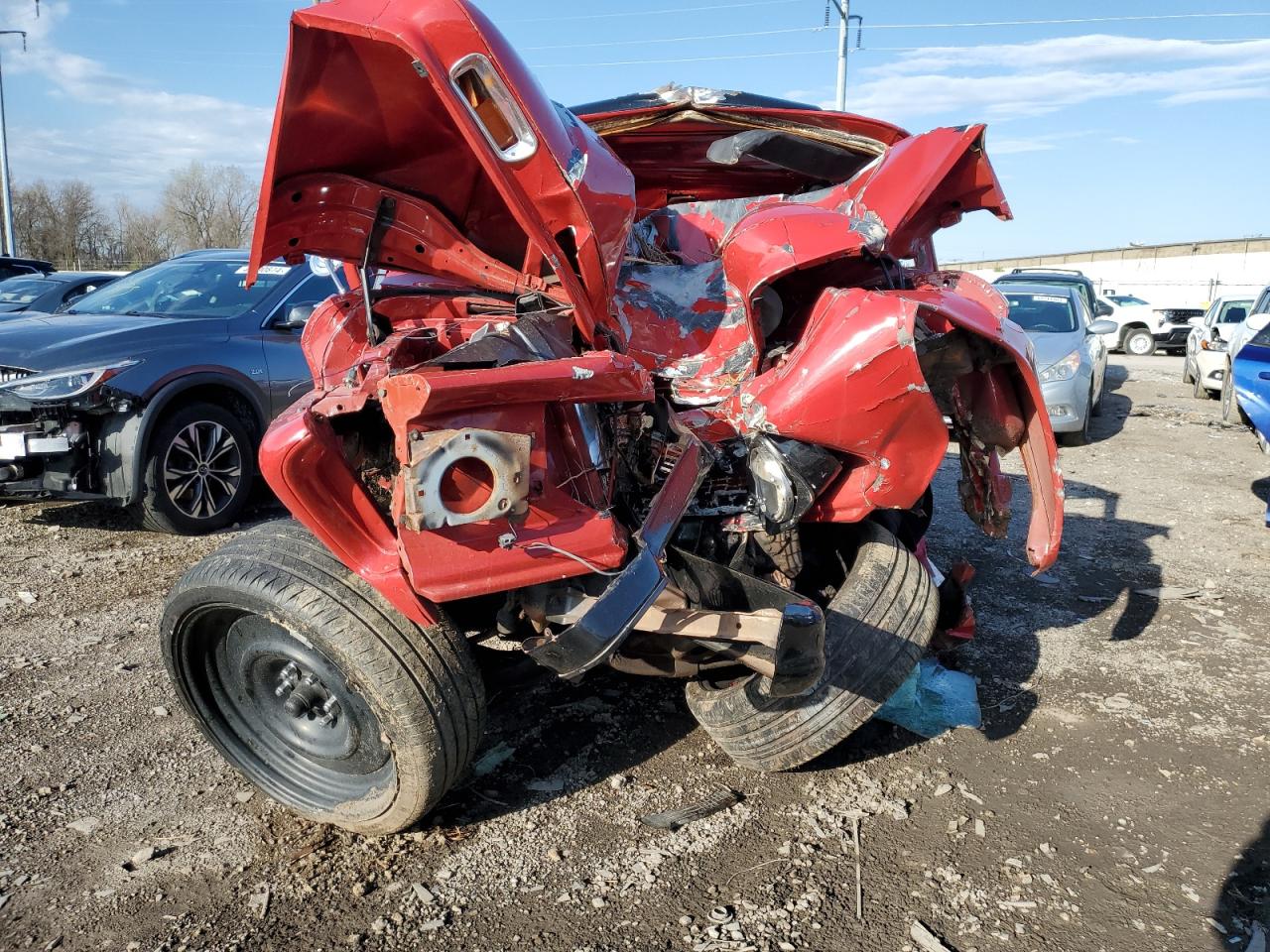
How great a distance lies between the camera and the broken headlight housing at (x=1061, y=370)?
29.6 ft

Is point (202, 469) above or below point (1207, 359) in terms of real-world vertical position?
above

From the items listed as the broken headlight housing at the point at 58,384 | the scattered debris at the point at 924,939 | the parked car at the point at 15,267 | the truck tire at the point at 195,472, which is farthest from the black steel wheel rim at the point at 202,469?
the parked car at the point at 15,267

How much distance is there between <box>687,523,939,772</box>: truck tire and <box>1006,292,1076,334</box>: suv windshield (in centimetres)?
804

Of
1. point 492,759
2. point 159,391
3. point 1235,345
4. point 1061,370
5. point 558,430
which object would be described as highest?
point 558,430

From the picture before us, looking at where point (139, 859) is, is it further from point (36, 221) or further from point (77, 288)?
point (36, 221)

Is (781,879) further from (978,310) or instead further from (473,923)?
(978,310)

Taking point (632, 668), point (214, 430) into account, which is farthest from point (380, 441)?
point (214, 430)

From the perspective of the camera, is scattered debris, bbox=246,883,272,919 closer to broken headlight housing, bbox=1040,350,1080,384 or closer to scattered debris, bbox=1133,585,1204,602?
scattered debris, bbox=1133,585,1204,602

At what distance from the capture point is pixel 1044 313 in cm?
1032

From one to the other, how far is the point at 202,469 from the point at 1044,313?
356 inches

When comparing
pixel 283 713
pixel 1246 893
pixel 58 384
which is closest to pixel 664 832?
pixel 283 713

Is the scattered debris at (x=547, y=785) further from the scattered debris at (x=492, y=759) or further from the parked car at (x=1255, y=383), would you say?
the parked car at (x=1255, y=383)

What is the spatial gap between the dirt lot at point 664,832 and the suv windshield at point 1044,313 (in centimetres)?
653

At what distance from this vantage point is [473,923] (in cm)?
223
